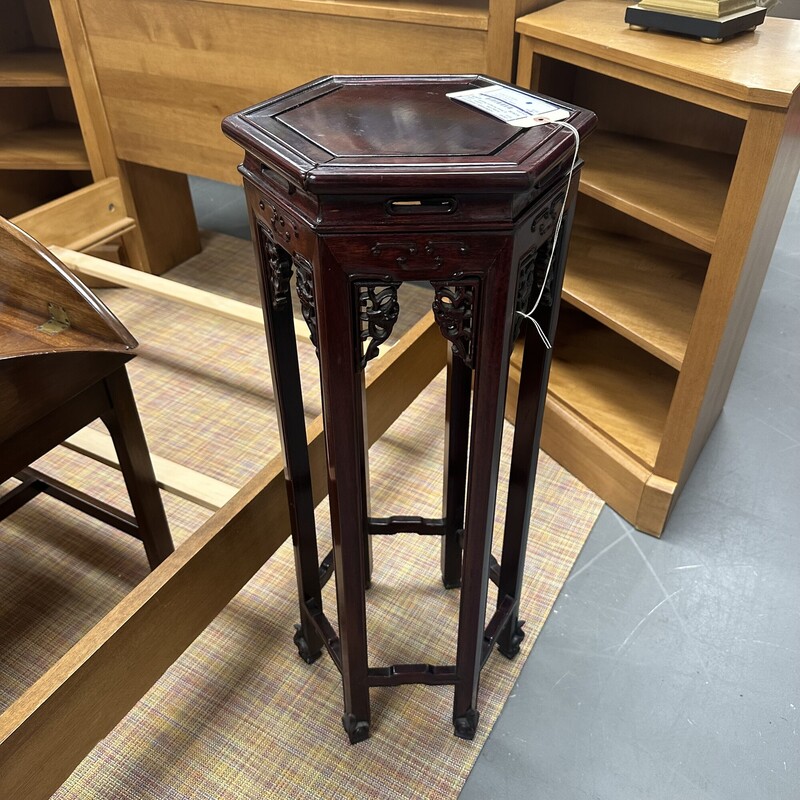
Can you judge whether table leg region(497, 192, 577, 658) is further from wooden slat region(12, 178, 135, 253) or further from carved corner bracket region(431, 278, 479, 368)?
wooden slat region(12, 178, 135, 253)

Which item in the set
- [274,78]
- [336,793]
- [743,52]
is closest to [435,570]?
[336,793]

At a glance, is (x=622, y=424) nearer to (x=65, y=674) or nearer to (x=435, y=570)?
(x=435, y=570)

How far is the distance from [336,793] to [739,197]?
3.89ft

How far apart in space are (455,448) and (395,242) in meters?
0.65

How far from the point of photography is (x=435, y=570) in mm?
1587

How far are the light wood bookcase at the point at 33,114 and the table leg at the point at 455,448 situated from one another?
1.75 metres

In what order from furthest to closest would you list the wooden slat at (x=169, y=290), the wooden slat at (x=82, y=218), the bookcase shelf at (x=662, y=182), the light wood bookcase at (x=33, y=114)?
the light wood bookcase at (x=33, y=114) < the wooden slat at (x=82, y=218) < the wooden slat at (x=169, y=290) < the bookcase shelf at (x=662, y=182)

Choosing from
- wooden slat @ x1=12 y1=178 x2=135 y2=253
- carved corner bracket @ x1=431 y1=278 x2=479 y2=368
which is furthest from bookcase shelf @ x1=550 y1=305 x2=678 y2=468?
wooden slat @ x1=12 y1=178 x2=135 y2=253

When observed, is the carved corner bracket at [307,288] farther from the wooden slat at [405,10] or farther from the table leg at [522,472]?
the wooden slat at [405,10]

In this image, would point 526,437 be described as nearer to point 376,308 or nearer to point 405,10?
point 376,308

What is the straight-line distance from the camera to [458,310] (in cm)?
82

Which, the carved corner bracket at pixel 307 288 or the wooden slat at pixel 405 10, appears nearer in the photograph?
the carved corner bracket at pixel 307 288

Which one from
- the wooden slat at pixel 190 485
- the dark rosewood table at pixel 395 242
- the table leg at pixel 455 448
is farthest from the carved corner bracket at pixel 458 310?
the wooden slat at pixel 190 485

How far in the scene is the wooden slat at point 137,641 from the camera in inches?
38.4
